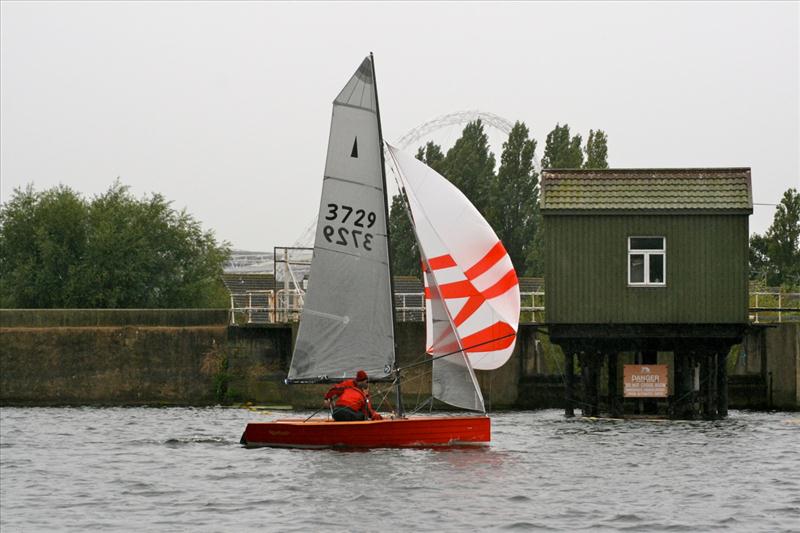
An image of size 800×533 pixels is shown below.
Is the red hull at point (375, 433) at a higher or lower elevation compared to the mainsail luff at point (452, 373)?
lower

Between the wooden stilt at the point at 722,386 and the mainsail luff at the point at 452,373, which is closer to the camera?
the mainsail luff at the point at 452,373

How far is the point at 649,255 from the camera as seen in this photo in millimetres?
46312

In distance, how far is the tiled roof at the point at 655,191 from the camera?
4606 cm

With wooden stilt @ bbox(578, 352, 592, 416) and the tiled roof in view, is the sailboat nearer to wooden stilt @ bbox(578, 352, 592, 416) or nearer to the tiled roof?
the tiled roof

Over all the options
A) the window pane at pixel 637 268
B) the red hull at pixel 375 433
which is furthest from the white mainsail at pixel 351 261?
the window pane at pixel 637 268

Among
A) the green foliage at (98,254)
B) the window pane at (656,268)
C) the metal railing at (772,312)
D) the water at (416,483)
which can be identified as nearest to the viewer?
the water at (416,483)

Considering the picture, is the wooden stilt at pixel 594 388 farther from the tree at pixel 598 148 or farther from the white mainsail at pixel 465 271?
the tree at pixel 598 148

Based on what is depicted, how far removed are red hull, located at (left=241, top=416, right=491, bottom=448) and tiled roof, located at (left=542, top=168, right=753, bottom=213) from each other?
40.8ft

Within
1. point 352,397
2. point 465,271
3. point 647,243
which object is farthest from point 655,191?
point 352,397

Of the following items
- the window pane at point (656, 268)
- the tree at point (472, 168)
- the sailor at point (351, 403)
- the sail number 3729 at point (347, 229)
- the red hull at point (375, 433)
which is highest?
the tree at point (472, 168)

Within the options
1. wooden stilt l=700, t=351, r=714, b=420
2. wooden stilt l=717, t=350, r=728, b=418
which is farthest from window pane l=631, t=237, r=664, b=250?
wooden stilt l=717, t=350, r=728, b=418

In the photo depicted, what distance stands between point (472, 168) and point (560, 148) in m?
5.77

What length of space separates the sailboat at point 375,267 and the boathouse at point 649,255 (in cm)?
908

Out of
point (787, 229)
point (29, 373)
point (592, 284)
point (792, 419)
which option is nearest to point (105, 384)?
point (29, 373)
